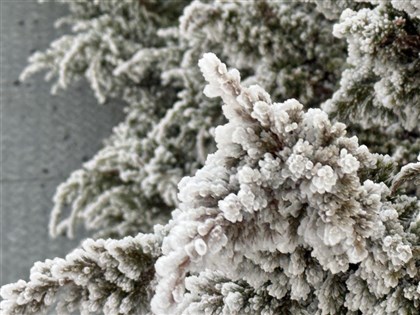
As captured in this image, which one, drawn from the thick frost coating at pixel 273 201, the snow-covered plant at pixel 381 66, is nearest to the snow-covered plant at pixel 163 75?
the snow-covered plant at pixel 381 66

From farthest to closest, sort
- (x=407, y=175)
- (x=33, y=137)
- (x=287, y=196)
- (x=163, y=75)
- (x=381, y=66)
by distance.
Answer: (x=33, y=137), (x=163, y=75), (x=381, y=66), (x=407, y=175), (x=287, y=196)

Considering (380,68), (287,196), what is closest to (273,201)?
(287,196)

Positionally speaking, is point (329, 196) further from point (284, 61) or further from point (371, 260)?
point (284, 61)

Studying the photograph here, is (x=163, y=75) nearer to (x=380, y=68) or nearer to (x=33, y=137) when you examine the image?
(x=33, y=137)

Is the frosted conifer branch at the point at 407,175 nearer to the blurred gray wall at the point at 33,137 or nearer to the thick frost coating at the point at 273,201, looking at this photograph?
the thick frost coating at the point at 273,201

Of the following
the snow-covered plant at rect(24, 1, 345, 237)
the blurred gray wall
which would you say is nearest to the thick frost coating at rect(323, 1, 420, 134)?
the snow-covered plant at rect(24, 1, 345, 237)

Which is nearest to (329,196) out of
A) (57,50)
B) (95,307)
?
(95,307)
